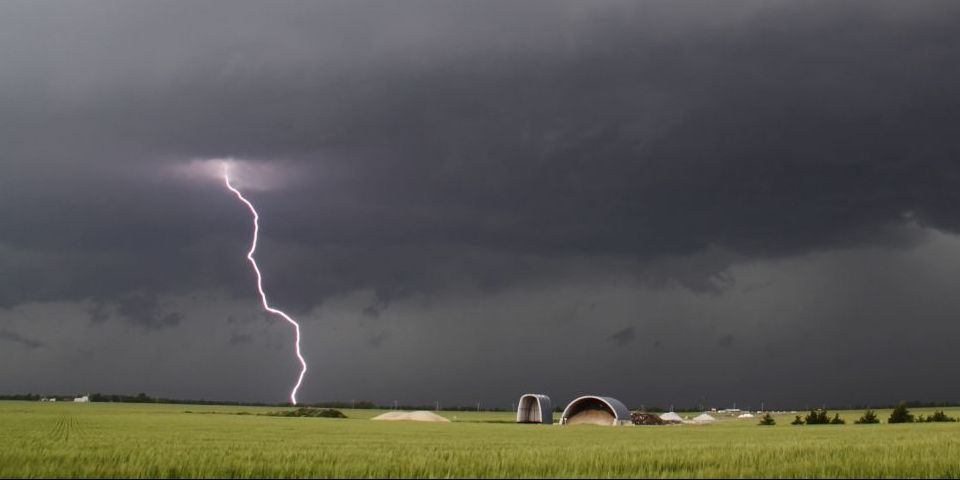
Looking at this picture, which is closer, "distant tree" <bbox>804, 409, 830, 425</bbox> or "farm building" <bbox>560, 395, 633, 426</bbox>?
"farm building" <bbox>560, 395, 633, 426</bbox>

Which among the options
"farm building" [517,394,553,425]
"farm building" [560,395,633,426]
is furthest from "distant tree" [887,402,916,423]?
"farm building" [517,394,553,425]

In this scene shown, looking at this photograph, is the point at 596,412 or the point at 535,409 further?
the point at 535,409

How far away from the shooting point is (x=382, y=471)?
653 inches

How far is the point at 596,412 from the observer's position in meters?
96.4

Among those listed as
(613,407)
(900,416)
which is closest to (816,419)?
(900,416)

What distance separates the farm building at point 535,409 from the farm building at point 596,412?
2.35 metres

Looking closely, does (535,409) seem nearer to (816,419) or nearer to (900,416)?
(816,419)

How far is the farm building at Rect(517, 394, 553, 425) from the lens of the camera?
98.3 metres

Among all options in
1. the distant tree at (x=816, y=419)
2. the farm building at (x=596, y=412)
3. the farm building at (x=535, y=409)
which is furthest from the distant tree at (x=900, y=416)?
the farm building at (x=535, y=409)

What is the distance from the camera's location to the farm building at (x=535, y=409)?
323 feet

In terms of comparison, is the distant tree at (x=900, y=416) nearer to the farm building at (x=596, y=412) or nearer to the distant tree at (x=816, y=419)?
the distant tree at (x=816, y=419)

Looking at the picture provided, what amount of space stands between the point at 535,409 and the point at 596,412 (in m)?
8.58

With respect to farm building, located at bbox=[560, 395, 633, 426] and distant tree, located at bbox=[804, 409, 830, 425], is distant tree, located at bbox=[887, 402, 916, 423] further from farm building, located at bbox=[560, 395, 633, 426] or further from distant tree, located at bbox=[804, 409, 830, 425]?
farm building, located at bbox=[560, 395, 633, 426]

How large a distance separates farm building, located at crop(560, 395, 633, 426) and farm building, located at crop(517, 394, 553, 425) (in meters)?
2.35
